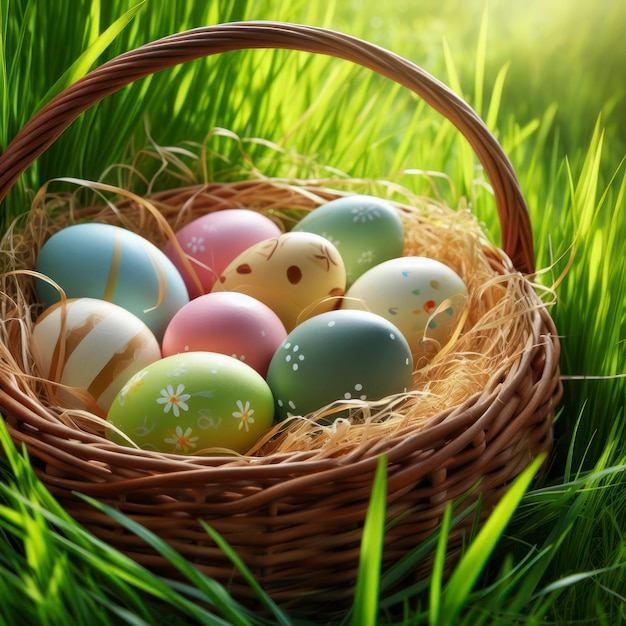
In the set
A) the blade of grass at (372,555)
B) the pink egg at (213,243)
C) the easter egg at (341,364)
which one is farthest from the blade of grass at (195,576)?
the pink egg at (213,243)

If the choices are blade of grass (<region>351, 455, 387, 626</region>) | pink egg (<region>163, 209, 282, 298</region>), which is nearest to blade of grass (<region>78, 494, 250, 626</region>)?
blade of grass (<region>351, 455, 387, 626</region>)

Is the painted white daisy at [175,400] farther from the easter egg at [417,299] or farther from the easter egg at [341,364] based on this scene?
the easter egg at [417,299]

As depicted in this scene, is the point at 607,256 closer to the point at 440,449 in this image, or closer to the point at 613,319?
the point at 613,319

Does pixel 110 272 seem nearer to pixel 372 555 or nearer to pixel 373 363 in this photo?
pixel 373 363

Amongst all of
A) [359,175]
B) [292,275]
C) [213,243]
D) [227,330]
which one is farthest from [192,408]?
[359,175]

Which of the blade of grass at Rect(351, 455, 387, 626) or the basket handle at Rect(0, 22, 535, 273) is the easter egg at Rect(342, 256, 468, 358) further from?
the blade of grass at Rect(351, 455, 387, 626)
